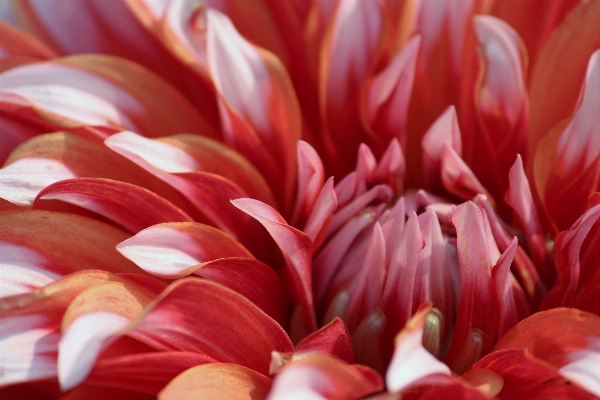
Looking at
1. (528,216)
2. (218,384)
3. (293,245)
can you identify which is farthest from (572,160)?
(218,384)

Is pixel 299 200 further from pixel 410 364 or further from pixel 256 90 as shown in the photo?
pixel 410 364

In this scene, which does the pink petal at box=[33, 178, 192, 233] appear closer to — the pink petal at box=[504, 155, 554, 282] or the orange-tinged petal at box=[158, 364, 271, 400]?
→ the orange-tinged petal at box=[158, 364, 271, 400]

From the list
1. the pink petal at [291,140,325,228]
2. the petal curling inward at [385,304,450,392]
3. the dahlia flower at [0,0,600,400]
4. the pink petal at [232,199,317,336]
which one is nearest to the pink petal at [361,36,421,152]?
the dahlia flower at [0,0,600,400]

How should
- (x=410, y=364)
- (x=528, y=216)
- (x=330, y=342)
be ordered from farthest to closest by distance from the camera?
(x=528, y=216), (x=330, y=342), (x=410, y=364)

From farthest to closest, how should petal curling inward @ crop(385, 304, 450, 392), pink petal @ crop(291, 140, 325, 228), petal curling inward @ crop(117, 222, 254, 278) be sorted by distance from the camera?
pink petal @ crop(291, 140, 325, 228) < petal curling inward @ crop(117, 222, 254, 278) < petal curling inward @ crop(385, 304, 450, 392)

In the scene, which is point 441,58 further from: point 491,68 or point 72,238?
point 72,238

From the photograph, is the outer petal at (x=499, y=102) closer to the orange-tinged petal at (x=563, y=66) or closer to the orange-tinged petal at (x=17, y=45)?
the orange-tinged petal at (x=563, y=66)
